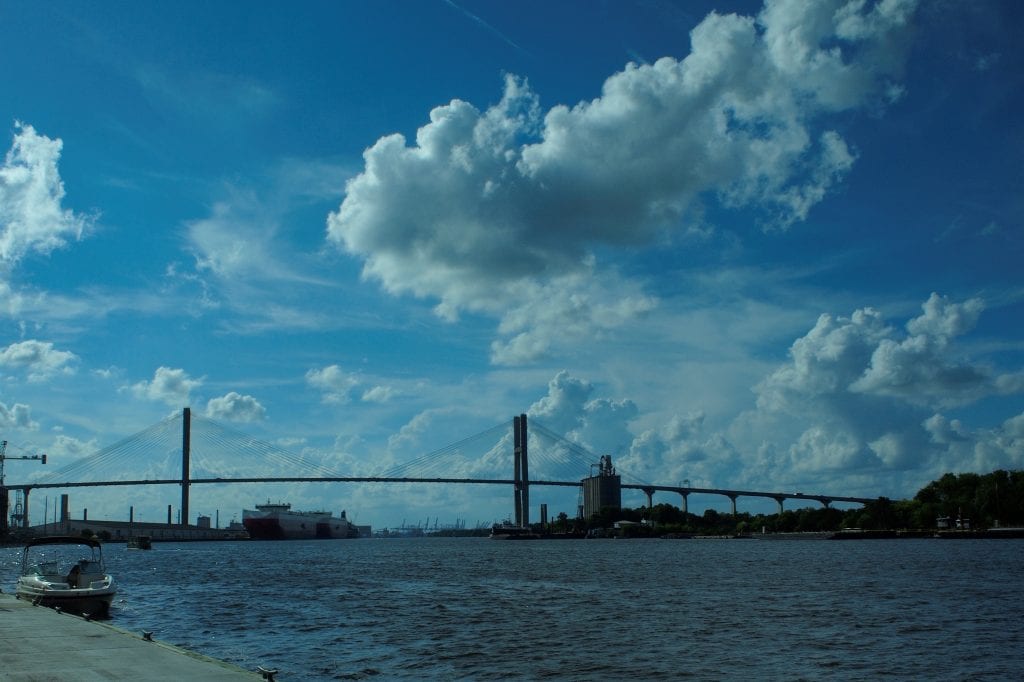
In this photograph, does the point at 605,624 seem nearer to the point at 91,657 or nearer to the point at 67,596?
the point at 91,657

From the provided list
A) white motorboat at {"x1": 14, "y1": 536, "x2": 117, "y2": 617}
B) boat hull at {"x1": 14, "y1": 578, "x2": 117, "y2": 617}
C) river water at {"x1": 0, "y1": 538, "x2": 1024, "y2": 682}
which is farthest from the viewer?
white motorboat at {"x1": 14, "y1": 536, "x2": 117, "y2": 617}

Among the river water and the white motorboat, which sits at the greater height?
the white motorboat

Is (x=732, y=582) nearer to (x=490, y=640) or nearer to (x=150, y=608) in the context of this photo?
(x=490, y=640)

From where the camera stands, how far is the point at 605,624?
3275 centimetres

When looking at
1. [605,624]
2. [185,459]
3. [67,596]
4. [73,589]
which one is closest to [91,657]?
[67,596]

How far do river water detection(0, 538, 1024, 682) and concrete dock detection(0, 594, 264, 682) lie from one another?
13.3ft

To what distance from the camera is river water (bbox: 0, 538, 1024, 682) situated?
24.2 metres

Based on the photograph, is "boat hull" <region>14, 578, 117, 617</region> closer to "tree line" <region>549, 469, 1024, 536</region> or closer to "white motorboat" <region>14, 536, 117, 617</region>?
"white motorboat" <region>14, 536, 117, 617</region>

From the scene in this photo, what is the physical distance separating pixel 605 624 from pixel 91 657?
18368mm

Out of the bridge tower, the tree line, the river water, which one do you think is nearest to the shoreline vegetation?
the tree line

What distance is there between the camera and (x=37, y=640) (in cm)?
2144

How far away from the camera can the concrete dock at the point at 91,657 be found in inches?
672

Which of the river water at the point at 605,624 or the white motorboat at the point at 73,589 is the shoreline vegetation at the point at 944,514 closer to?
the river water at the point at 605,624

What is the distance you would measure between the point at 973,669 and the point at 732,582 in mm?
29419
